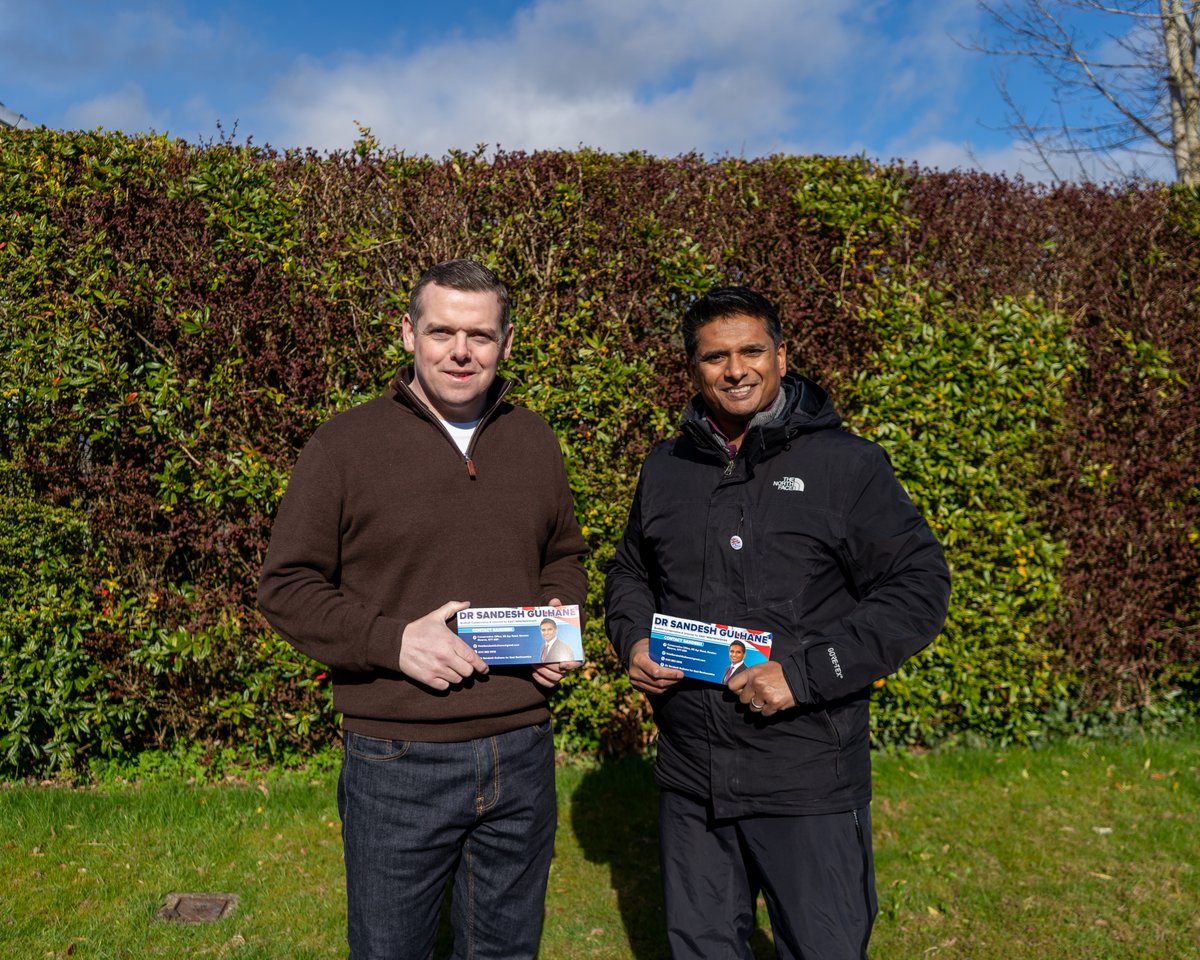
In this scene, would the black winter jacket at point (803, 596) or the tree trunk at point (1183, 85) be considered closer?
the black winter jacket at point (803, 596)

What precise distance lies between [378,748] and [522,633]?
46 centimetres

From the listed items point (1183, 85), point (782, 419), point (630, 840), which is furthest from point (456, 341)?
point (1183, 85)

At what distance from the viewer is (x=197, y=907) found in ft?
12.5

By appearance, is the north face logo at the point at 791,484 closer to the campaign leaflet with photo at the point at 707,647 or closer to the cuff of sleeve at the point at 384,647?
the campaign leaflet with photo at the point at 707,647

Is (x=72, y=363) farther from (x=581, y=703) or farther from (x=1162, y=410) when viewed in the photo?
(x=1162, y=410)

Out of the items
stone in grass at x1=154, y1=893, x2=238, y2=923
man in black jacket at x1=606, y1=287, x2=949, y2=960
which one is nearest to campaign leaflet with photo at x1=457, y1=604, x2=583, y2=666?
man in black jacket at x1=606, y1=287, x2=949, y2=960

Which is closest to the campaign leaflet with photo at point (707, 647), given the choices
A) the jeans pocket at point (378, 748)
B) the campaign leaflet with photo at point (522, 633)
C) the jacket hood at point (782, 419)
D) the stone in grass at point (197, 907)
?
the campaign leaflet with photo at point (522, 633)

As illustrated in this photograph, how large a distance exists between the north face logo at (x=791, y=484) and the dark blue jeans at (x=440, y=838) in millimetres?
921

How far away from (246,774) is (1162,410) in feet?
18.6

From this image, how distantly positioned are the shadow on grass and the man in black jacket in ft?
4.51

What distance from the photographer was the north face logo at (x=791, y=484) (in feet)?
7.75

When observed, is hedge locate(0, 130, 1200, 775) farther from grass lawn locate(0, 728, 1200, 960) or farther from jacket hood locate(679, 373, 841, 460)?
jacket hood locate(679, 373, 841, 460)

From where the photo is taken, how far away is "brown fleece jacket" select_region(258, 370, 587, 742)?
2.21 metres

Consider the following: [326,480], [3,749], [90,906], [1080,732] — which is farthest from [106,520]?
[1080,732]
